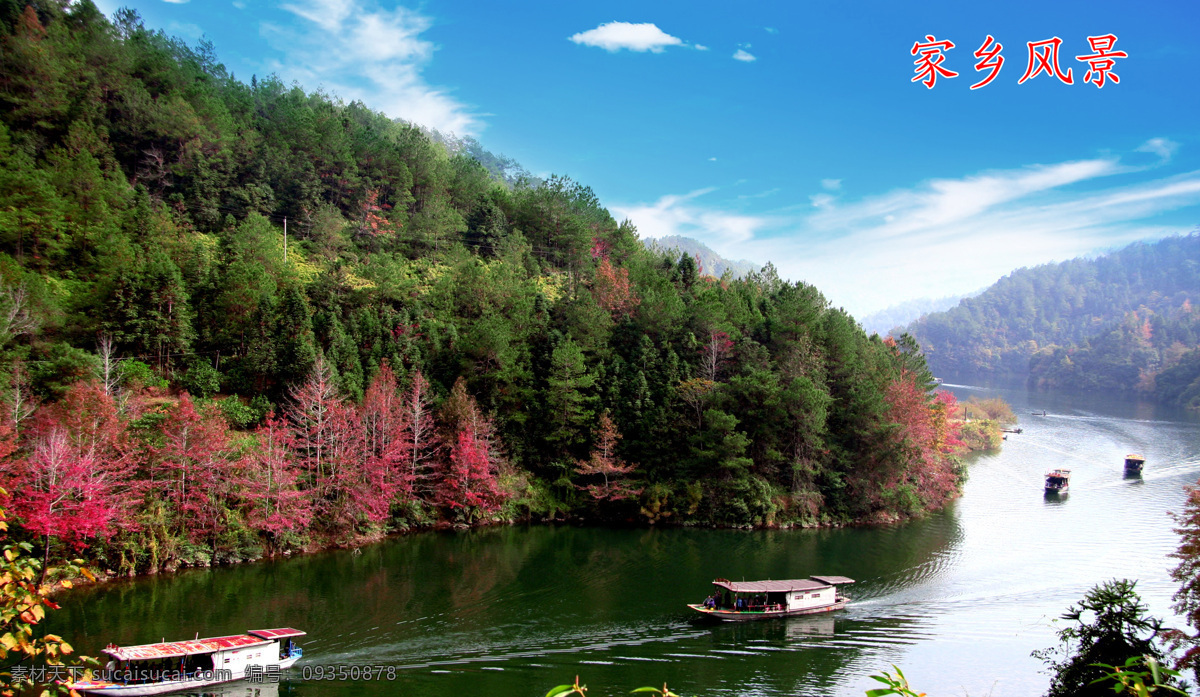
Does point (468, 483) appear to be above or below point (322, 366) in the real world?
below

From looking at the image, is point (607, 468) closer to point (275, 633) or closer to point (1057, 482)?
point (275, 633)

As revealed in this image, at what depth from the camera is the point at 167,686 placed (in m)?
15.9

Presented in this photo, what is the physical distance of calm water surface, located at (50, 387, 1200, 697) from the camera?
17.6 meters

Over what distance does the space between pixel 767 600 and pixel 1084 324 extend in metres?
142

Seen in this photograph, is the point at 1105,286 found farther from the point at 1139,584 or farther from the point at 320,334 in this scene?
the point at 320,334

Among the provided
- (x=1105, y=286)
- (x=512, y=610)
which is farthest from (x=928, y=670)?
(x=1105, y=286)

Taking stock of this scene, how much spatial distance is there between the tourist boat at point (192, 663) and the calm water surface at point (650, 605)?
60cm

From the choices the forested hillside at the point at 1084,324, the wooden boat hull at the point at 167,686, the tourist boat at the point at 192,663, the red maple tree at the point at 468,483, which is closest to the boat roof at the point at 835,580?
the red maple tree at the point at 468,483

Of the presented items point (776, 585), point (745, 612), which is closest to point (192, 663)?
point (745, 612)

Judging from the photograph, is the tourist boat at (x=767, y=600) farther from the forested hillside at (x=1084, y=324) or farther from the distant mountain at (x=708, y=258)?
the distant mountain at (x=708, y=258)

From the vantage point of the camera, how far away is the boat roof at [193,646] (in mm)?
15633

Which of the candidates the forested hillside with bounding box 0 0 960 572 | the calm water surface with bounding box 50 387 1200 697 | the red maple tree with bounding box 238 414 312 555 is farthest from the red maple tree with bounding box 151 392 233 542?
the calm water surface with bounding box 50 387 1200 697

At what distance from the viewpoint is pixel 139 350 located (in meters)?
30.3

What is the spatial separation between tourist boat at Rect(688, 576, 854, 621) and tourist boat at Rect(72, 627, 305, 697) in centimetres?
1254
